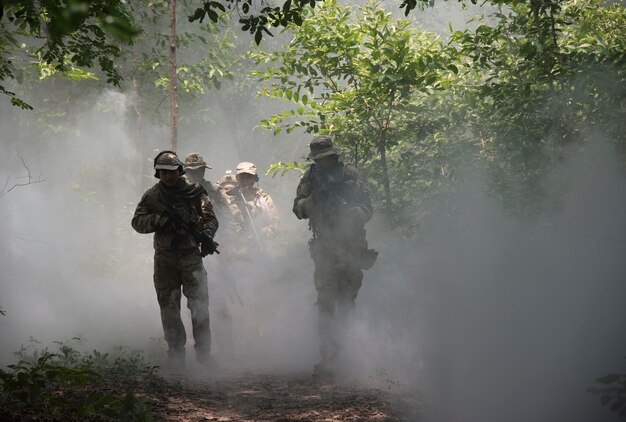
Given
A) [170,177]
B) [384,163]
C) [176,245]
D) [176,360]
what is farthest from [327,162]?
[176,360]

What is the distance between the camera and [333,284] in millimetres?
7109

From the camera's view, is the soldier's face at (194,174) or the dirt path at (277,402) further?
the soldier's face at (194,174)

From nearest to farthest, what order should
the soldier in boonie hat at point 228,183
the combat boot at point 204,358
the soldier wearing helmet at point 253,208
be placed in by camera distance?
1. the combat boot at point 204,358
2. the soldier wearing helmet at point 253,208
3. the soldier in boonie hat at point 228,183

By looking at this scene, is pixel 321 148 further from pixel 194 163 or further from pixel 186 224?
pixel 194 163

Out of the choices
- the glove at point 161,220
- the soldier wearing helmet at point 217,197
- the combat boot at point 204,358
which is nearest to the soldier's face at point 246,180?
the soldier wearing helmet at point 217,197

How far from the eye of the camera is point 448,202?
9789mm

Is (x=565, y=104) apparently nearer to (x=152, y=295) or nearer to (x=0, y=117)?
(x=152, y=295)

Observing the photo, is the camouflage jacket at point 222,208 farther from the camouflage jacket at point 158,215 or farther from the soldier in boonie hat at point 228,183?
the camouflage jacket at point 158,215

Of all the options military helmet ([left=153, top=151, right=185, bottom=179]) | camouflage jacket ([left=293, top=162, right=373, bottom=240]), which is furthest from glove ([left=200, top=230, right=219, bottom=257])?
camouflage jacket ([left=293, top=162, right=373, bottom=240])

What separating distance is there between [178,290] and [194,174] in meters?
2.48

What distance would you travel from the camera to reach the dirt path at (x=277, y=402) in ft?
15.3

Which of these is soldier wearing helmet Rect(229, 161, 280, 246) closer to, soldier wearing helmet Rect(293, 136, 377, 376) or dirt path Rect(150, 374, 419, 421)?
soldier wearing helmet Rect(293, 136, 377, 376)

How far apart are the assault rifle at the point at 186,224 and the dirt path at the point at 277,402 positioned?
149cm

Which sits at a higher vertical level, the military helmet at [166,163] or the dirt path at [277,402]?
the military helmet at [166,163]
